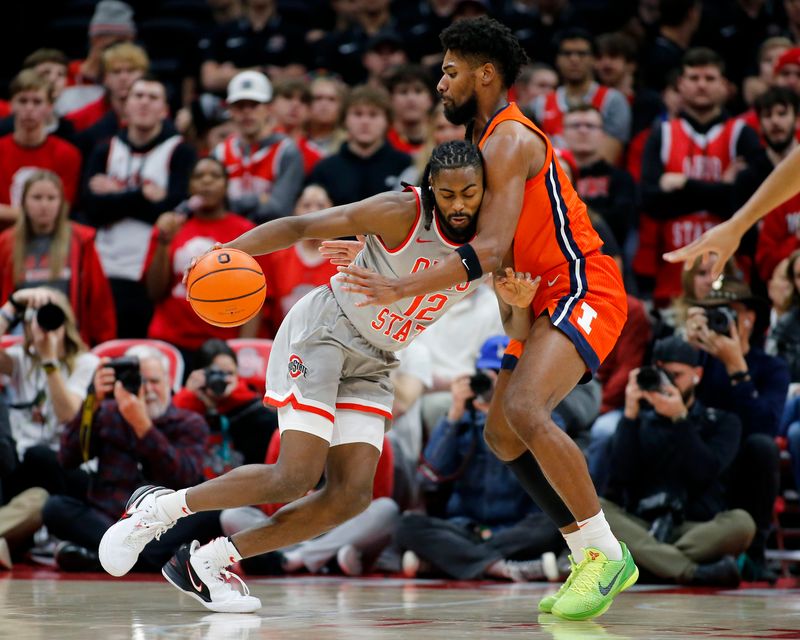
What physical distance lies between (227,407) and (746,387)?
3254 mm

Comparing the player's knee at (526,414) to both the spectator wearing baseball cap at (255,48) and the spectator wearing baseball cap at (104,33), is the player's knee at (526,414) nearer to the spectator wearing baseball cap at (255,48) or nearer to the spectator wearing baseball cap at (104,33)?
the spectator wearing baseball cap at (255,48)

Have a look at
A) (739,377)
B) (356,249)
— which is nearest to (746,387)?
(739,377)

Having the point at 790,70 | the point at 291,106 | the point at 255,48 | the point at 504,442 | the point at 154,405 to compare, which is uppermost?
the point at 255,48

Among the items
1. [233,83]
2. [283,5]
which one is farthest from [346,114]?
[283,5]

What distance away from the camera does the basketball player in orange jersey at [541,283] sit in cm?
506

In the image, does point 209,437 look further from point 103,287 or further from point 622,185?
point 622,185

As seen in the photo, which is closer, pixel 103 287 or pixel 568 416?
pixel 568 416

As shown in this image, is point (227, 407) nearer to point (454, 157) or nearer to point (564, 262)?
point (564, 262)

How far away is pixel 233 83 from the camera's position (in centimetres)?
1052

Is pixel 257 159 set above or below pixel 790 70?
below

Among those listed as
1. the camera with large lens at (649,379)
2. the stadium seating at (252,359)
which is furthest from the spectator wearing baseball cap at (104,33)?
the camera with large lens at (649,379)

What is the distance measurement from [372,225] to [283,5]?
8757 mm

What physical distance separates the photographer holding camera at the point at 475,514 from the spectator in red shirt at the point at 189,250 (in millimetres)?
2217

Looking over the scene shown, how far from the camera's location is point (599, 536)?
534 cm
